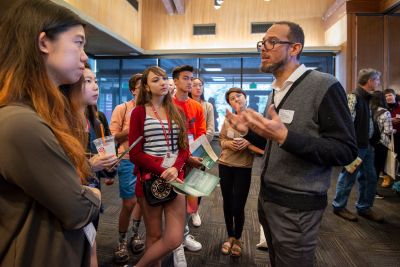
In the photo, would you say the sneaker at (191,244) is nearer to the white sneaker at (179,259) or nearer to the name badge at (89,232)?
the white sneaker at (179,259)

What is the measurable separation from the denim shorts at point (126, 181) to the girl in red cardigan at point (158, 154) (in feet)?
1.93

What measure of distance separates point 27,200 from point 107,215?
283 centimetres

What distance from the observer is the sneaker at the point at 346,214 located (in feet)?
10.4

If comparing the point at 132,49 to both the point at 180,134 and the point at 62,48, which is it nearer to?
the point at 180,134

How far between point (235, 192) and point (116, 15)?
571 centimetres

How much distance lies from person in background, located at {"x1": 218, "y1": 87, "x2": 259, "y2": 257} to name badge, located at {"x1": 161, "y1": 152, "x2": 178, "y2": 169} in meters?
0.76

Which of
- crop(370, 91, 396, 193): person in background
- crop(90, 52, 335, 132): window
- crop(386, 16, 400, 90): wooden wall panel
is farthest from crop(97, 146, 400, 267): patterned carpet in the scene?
crop(90, 52, 335, 132): window

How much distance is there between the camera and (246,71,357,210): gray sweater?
1.09 m

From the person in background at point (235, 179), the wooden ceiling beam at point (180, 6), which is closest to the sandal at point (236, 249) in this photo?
the person in background at point (235, 179)

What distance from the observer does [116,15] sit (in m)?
6.41

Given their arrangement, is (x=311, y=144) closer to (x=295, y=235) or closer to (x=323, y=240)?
(x=295, y=235)

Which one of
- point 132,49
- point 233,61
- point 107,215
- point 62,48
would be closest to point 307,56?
point 233,61

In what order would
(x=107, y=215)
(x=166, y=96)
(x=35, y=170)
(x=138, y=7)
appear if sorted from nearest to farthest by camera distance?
(x=35, y=170) < (x=166, y=96) < (x=107, y=215) < (x=138, y=7)

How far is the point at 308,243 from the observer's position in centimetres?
118
